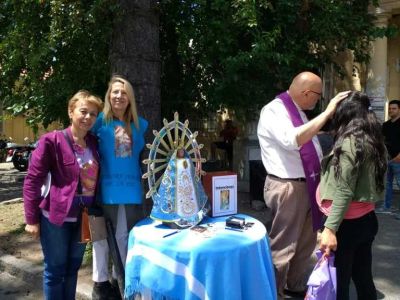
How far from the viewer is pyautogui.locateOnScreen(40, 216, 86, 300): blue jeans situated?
10.5 ft

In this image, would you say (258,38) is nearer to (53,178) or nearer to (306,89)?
(306,89)

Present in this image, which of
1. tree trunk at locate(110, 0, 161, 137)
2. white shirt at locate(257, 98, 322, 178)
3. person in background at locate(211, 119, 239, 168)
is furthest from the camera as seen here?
person in background at locate(211, 119, 239, 168)

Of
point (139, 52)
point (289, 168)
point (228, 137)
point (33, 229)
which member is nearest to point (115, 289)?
point (33, 229)

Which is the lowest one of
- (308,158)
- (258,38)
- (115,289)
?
(115,289)

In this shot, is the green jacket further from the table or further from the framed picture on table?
the framed picture on table

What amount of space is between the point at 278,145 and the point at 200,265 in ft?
4.01

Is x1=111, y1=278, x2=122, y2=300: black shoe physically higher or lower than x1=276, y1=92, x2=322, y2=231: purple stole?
lower

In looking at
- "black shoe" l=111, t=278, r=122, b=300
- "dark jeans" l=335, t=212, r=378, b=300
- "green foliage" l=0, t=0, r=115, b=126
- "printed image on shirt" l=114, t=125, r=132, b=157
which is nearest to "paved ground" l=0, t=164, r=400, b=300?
"black shoe" l=111, t=278, r=122, b=300

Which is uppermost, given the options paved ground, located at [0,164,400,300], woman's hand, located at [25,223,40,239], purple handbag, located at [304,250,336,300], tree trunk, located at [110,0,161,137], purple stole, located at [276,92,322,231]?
tree trunk, located at [110,0,161,137]

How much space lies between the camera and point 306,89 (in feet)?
10.9

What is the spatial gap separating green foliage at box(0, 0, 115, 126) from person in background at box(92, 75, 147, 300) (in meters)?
1.86

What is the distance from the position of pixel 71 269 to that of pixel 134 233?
77 cm

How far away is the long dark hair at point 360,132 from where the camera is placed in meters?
2.66

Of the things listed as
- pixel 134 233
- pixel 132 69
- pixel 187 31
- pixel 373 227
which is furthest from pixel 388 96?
pixel 134 233
